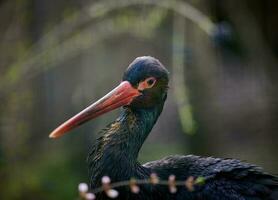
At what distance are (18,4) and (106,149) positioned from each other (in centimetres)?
405

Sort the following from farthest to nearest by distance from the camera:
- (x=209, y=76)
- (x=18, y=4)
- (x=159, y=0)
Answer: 1. (x=209, y=76)
2. (x=18, y=4)
3. (x=159, y=0)

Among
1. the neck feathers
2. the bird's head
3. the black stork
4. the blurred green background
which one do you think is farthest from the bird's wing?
the blurred green background

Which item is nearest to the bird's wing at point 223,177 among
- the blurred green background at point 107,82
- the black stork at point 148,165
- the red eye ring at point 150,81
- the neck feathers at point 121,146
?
the black stork at point 148,165

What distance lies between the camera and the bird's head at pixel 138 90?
520cm

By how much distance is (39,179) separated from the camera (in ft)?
29.2

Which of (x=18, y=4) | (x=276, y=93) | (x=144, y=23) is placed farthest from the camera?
(x=276, y=93)

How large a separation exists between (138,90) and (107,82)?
4.07 metres

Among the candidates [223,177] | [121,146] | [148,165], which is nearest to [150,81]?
[121,146]

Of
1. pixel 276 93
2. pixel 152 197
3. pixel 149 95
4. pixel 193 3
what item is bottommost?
pixel 152 197

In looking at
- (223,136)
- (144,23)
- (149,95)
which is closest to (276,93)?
(223,136)

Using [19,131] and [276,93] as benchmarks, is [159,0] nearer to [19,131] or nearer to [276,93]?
[19,131]

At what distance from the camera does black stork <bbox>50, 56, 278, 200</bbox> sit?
520 centimetres

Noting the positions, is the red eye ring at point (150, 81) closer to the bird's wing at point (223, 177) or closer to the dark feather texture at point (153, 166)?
the dark feather texture at point (153, 166)

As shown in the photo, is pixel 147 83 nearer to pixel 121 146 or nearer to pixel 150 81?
pixel 150 81
